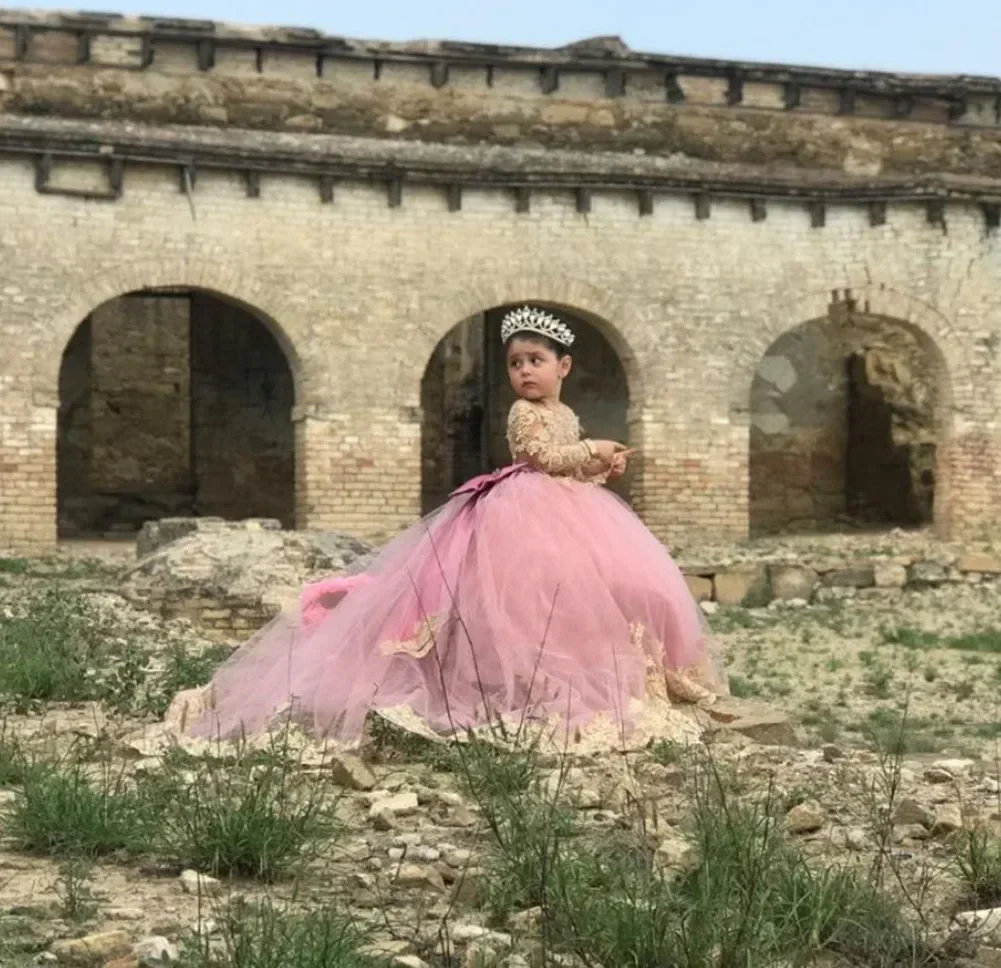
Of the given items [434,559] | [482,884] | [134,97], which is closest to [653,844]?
[482,884]

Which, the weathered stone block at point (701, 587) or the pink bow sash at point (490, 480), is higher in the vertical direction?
the pink bow sash at point (490, 480)

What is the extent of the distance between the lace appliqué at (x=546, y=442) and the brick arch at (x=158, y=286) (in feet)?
37.3

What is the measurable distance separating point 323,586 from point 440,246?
1202cm

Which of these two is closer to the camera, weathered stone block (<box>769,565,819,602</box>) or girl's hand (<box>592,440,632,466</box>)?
girl's hand (<box>592,440,632,466</box>)

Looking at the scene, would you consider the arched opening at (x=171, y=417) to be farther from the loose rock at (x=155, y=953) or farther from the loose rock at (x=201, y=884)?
the loose rock at (x=155, y=953)

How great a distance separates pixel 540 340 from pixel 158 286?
1152cm

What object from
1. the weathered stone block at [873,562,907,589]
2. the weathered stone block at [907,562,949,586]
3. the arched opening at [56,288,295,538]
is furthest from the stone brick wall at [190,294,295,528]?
the weathered stone block at [907,562,949,586]

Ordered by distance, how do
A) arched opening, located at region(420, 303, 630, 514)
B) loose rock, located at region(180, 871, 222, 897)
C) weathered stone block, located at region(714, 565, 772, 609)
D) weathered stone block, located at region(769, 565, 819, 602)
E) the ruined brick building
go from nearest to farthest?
loose rock, located at region(180, 871, 222, 897), weathered stone block, located at region(714, 565, 772, 609), weathered stone block, located at region(769, 565, 819, 602), the ruined brick building, arched opening, located at region(420, 303, 630, 514)

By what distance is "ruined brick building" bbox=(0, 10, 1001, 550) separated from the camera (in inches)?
656

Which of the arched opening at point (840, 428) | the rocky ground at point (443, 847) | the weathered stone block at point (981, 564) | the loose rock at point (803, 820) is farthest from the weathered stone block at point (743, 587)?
the loose rock at point (803, 820)

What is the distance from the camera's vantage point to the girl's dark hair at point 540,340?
5742 mm

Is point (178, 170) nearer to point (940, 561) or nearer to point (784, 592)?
point (784, 592)

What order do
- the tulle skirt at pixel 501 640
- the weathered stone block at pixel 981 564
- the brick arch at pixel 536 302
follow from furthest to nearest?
the brick arch at pixel 536 302, the weathered stone block at pixel 981 564, the tulle skirt at pixel 501 640

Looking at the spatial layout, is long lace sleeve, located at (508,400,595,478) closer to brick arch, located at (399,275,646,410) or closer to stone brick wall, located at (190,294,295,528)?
brick arch, located at (399,275,646,410)
